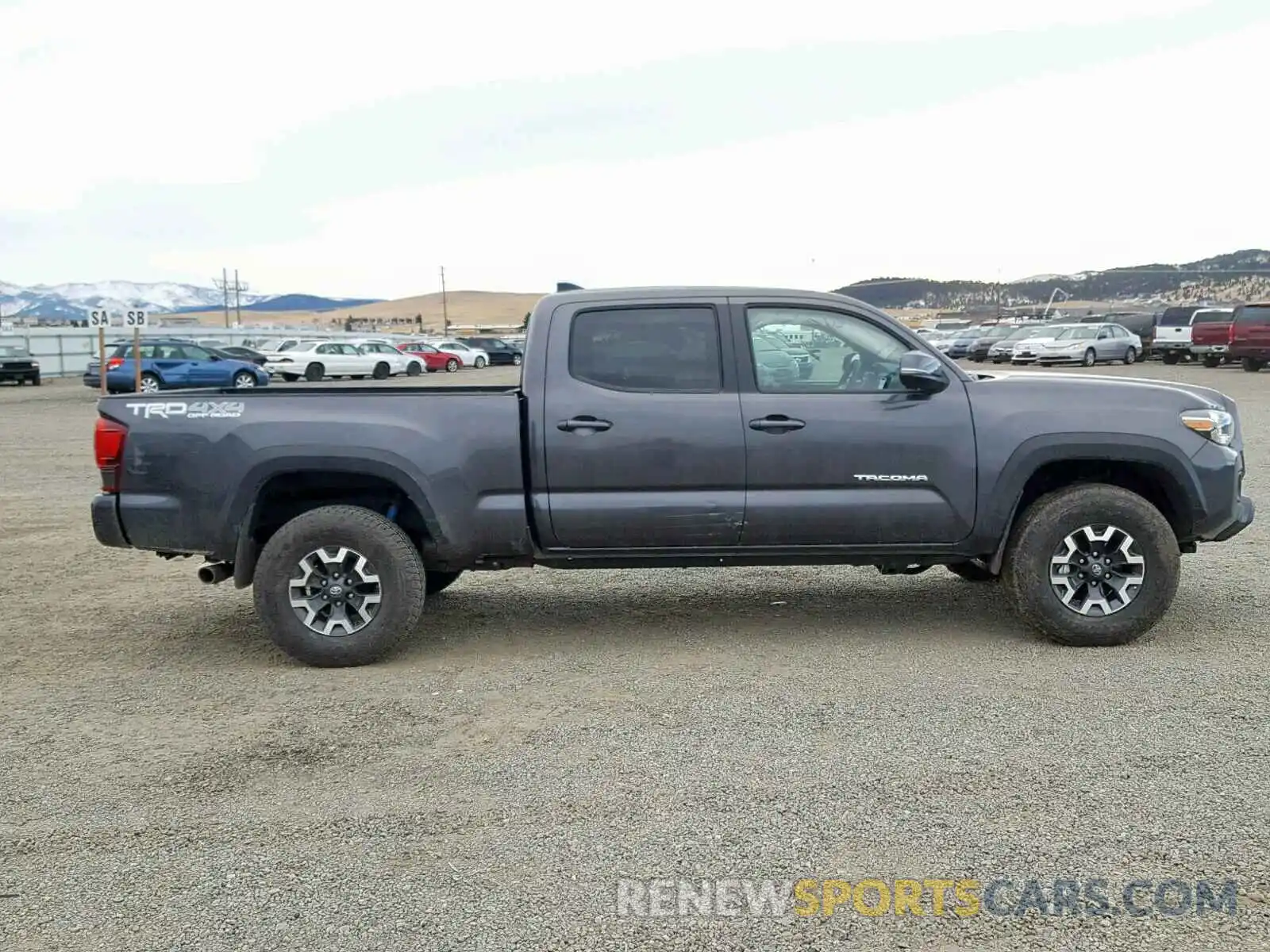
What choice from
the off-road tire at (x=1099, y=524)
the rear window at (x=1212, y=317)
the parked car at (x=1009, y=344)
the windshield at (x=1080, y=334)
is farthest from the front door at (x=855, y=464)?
the parked car at (x=1009, y=344)

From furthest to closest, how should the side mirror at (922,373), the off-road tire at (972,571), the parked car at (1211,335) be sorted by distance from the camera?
the parked car at (1211,335) → the off-road tire at (972,571) → the side mirror at (922,373)

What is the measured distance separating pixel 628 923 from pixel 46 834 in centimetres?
207

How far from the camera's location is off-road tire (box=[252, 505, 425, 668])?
5.88 metres

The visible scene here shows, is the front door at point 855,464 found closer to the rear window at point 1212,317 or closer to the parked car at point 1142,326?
the rear window at point 1212,317

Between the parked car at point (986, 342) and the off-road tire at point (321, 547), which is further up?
the parked car at point (986, 342)

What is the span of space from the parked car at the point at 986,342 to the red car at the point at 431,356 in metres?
22.3

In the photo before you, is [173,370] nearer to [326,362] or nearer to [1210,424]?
[326,362]

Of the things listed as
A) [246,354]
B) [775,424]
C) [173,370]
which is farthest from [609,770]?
[246,354]

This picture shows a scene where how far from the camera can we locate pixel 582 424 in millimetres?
5895

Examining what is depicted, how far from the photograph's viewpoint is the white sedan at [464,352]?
53094mm

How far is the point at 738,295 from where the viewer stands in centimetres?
618

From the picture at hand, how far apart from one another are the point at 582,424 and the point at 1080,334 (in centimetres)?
3723

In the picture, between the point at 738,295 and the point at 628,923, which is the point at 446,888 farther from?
the point at 738,295

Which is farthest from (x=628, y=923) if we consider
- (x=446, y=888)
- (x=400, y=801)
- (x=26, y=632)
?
(x=26, y=632)
